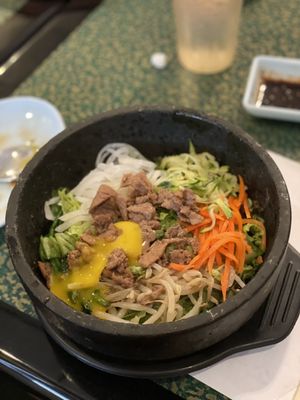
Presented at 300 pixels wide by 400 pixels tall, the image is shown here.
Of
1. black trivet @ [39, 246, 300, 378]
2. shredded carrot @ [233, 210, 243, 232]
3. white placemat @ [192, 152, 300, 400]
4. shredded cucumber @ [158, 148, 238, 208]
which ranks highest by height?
shredded cucumber @ [158, 148, 238, 208]

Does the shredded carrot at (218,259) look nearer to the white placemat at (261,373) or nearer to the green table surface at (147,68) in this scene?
the white placemat at (261,373)

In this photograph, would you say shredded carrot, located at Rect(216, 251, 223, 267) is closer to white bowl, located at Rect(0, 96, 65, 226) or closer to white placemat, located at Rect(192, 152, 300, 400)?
white placemat, located at Rect(192, 152, 300, 400)

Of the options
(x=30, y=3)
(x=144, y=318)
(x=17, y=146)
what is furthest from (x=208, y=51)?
(x=144, y=318)

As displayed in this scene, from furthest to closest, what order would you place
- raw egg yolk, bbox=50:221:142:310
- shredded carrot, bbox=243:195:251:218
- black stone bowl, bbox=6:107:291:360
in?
shredded carrot, bbox=243:195:251:218
raw egg yolk, bbox=50:221:142:310
black stone bowl, bbox=6:107:291:360

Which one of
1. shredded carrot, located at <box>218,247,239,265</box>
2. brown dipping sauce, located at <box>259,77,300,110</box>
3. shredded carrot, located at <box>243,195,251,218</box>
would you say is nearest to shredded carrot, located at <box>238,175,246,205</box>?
shredded carrot, located at <box>243,195,251,218</box>

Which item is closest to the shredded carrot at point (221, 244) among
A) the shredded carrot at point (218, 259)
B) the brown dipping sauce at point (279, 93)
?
the shredded carrot at point (218, 259)
